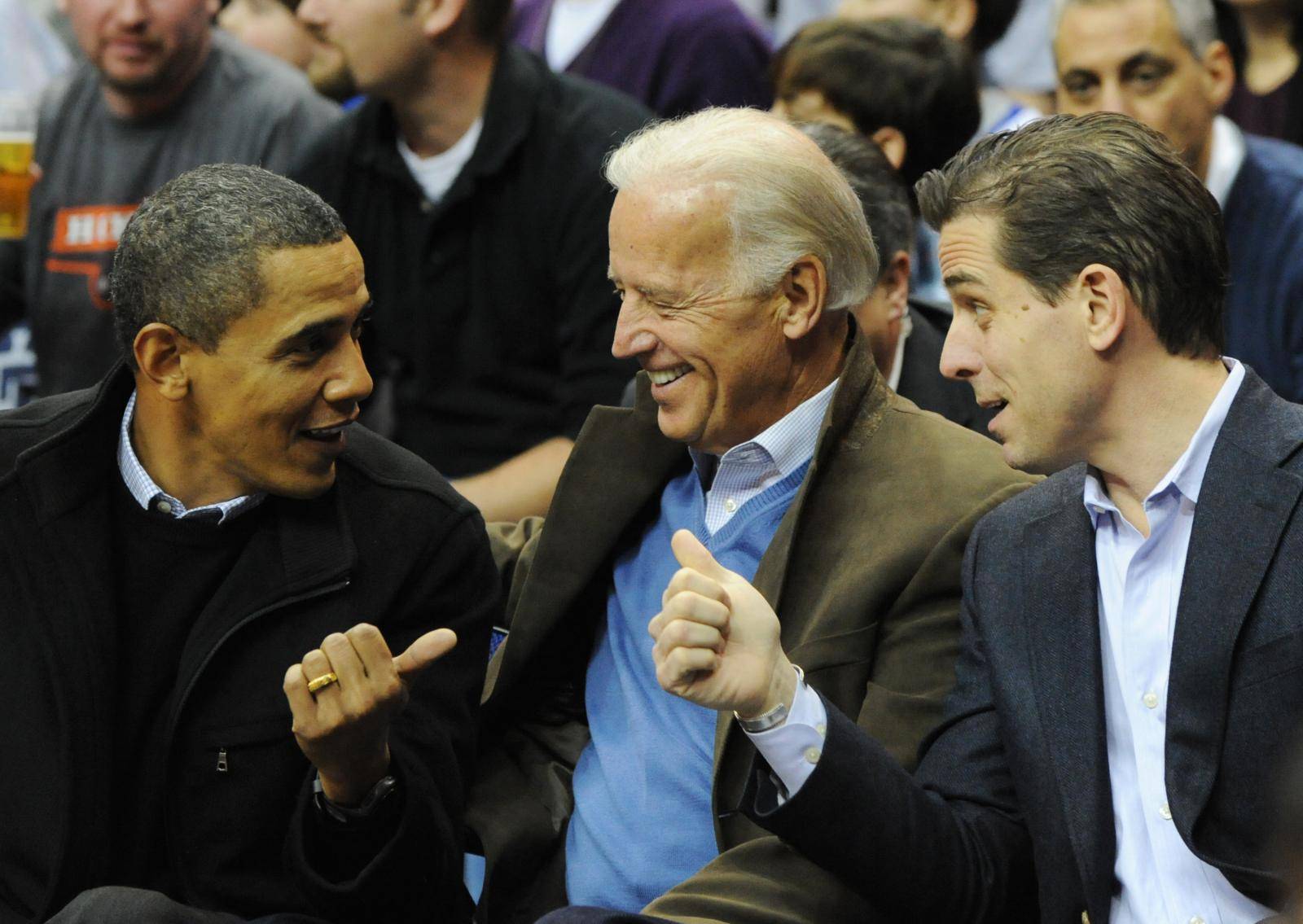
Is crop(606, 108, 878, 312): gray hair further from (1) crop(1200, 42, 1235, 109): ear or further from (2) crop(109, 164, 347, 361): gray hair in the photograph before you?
(1) crop(1200, 42, 1235, 109): ear

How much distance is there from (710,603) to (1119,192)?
757mm

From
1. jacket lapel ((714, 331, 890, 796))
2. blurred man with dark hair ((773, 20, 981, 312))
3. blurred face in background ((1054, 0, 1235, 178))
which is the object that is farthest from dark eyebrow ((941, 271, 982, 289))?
blurred face in background ((1054, 0, 1235, 178))

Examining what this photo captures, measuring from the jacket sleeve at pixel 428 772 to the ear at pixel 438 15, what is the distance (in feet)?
6.12

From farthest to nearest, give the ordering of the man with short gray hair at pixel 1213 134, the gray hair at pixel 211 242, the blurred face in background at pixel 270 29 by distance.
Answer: the blurred face in background at pixel 270 29 → the man with short gray hair at pixel 1213 134 → the gray hair at pixel 211 242

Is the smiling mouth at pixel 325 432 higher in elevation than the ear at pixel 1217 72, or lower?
lower

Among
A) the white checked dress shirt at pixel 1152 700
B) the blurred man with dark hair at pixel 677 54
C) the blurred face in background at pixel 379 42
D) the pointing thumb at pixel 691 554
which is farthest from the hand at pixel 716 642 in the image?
the blurred man with dark hair at pixel 677 54

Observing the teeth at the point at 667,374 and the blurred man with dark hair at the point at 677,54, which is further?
the blurred man with dark hair at the point at 677,54

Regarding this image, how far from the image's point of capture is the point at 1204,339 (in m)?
2.47

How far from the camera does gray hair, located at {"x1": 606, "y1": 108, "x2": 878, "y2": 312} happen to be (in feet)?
9.34

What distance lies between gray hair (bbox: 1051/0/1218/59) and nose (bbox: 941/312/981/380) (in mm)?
2133

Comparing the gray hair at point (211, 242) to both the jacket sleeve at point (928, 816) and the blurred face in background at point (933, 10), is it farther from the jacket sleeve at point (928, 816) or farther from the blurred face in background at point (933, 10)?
the blurred face in background at point (933, 10)

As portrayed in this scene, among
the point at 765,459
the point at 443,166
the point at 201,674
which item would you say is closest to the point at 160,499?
the point at 201,674

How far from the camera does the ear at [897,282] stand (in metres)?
3.49

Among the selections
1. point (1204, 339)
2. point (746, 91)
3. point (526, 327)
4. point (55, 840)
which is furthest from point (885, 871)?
point (746, 91)
